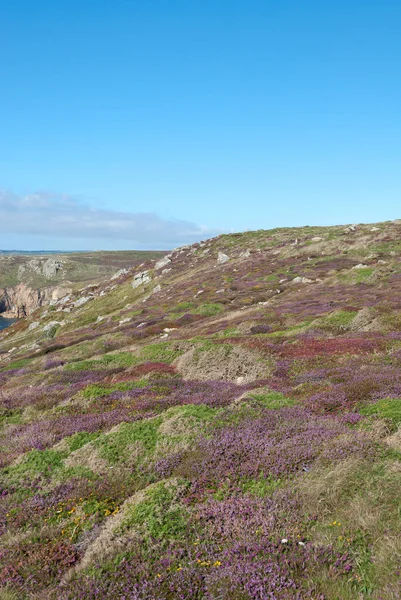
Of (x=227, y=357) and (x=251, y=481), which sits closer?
(x=251, y=481)

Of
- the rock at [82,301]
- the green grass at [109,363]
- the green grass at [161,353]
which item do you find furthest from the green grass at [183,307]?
the rock at [82,301]

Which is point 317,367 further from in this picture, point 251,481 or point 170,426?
point 251,481

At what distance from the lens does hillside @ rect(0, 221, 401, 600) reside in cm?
606

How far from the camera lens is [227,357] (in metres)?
19.2

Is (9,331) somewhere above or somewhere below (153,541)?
below

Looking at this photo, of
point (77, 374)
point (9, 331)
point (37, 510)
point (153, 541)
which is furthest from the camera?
point (9, 331)

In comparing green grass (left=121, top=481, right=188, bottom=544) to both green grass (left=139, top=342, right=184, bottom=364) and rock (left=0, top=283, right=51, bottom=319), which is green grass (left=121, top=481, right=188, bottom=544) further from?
rock (left=0, top=283, right=51, bottom=319)

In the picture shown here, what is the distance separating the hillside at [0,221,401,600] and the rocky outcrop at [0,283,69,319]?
173m

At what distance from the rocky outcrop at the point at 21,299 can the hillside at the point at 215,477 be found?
173m

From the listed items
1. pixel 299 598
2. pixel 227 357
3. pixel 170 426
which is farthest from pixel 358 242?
pixel 299 598

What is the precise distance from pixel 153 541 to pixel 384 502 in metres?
4.26

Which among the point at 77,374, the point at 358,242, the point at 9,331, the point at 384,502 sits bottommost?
the point at 9,331

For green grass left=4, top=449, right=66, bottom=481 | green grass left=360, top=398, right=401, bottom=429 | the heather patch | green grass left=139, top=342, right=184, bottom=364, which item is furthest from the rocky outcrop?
the heather patch

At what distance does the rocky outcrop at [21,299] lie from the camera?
18238 centimetres
